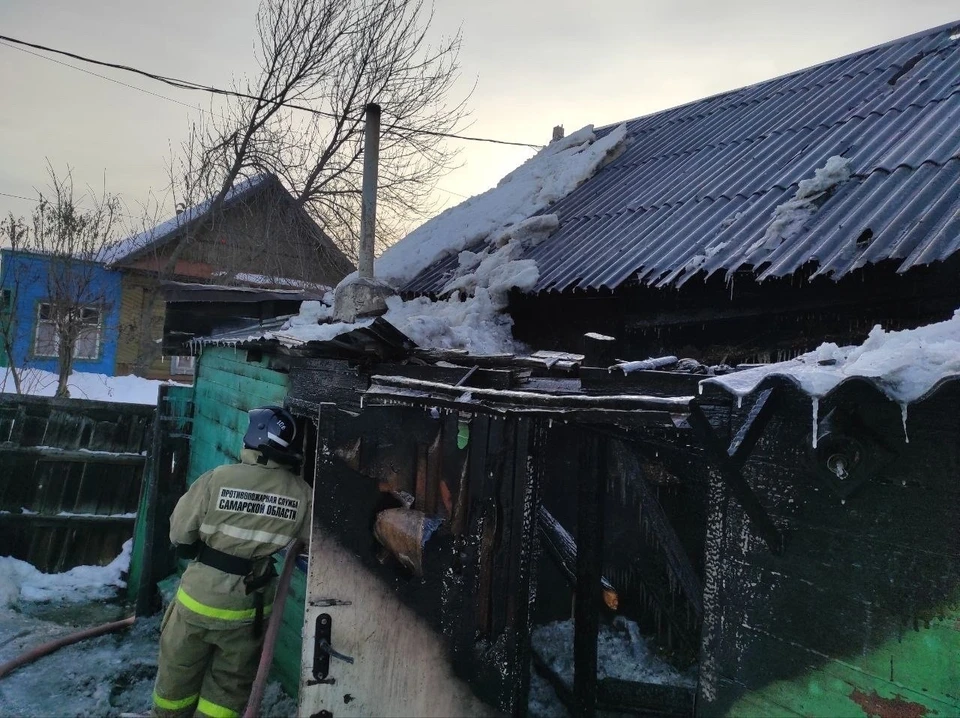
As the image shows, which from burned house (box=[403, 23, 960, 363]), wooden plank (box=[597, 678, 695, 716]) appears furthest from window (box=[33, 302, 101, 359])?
wooden plank (box=[597, 678, 695, 716])

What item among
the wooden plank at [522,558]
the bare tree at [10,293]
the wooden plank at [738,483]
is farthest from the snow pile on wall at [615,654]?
the bare tree at [10,293]

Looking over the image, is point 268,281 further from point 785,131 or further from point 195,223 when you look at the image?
point 785,131

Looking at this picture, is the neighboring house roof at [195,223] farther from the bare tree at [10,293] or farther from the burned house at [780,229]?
the burned house at [780,229]

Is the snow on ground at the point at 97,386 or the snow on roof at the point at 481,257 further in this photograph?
the snow on ground at the point at 97,386

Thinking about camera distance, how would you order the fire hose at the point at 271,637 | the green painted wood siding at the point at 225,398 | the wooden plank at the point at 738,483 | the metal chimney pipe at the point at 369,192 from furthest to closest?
the metal chimney pipe at the point at 369,192, the green painted wood siding at the point at 225,398, the fire hose at the point at 271,637, the wooden plank at the point at 738,483

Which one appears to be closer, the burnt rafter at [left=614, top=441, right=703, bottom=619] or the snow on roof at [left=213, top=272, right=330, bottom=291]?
the burnt rafter at [left=614, top=441, right=703, bottom=619]

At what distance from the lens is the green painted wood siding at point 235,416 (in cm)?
522

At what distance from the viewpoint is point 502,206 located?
7.63 metres

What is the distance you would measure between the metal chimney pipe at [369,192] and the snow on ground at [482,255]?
15.1 inches

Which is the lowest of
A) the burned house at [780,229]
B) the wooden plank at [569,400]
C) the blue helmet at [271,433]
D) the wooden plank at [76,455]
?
the wooden plank at [76,455]

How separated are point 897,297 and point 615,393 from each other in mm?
1878

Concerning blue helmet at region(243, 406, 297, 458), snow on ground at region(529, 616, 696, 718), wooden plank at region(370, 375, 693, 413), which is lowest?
snow on ground at region(529, 616, 696, 718)

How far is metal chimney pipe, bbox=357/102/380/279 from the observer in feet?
22.4

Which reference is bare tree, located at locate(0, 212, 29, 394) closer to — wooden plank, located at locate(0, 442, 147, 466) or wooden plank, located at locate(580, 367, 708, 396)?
wooden plank, located at locate(0, 442, 147, 466)
